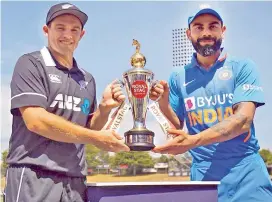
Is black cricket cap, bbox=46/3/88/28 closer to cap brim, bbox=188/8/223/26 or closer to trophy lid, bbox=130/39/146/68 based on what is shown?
trophy lid, bbox=130/39/146/68

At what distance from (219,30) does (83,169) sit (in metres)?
1.36

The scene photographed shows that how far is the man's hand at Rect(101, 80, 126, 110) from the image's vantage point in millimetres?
2642

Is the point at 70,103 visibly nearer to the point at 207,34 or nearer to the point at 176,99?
the point at 176,99

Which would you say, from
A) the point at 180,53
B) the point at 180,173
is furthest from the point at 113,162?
the point at 180,53

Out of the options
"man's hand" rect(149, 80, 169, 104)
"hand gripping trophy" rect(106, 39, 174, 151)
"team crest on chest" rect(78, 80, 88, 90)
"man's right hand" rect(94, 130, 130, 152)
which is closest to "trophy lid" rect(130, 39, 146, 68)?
"hand gripping trophy" rect(106, 39, 174, 151)

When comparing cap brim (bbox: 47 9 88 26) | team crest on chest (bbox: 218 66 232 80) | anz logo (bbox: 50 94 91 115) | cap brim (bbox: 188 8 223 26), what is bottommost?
anz logo (bbox: 50 94 91 115)

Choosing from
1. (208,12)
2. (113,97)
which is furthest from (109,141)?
(208,12)

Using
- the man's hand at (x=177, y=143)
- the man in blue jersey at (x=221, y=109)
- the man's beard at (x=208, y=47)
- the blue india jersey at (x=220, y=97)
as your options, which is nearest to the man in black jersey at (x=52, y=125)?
the man's hand at (x=177, y=143)

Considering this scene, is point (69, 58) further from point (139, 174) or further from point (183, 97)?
point (139, 174)

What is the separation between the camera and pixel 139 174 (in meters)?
57.7

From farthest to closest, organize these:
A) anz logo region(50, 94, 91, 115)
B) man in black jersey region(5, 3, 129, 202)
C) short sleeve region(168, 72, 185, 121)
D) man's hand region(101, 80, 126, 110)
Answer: short sleeve region(168, 72, 185, 121) < man's hand region(101, 80, 126, 110) < anz logo region(50, 94, 91, 115) < man in black jersey region(5, 3, 129, 202)

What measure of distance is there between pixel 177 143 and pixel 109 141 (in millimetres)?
456

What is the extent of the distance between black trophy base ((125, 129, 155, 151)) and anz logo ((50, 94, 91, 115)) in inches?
12.0

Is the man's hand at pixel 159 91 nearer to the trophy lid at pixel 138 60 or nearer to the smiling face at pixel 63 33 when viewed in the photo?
the trophy lid at pixel 138 60
